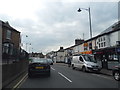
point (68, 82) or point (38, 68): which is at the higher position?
point (38, 68)

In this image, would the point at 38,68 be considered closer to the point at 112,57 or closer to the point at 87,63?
the point at 87,63

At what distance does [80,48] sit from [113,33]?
1786cm

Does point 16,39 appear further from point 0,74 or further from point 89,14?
point 0,74

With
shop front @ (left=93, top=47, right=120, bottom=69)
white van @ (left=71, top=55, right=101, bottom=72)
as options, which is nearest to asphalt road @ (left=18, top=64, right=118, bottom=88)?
white van @ (left=71, top=55, right=101, bottom=72)

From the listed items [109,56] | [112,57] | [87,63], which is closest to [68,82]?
[87,63]

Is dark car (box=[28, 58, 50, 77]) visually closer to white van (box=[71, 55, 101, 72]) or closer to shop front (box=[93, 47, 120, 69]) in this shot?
white van (box=[71, 55, 101, 72])

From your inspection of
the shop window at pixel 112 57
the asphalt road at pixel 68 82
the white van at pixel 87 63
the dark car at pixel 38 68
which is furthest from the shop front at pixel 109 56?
the dark car at pixel 38 68

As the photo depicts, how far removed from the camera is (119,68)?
11.5 metres

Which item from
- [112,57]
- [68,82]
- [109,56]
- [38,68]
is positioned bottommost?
[68,82]

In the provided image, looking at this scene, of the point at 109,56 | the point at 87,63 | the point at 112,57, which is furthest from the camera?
the point at 109,56

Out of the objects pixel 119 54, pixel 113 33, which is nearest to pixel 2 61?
pixel 119 54

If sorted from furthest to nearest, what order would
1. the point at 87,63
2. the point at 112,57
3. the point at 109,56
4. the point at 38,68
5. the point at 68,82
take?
the point at 109,56 < the point at 112,57 < the point at 87,63 < the point at 38,68 < the point at 68,82

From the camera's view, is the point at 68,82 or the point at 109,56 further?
the point at 109,56

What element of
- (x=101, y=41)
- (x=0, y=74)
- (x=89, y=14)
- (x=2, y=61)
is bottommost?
(x=0, y=74)
